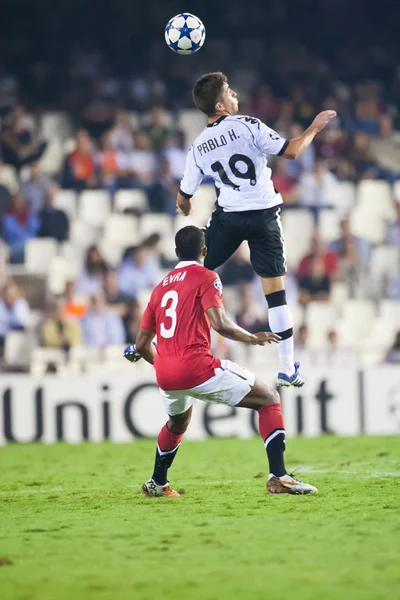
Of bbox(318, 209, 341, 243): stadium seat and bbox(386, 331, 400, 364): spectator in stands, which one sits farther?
bbox(318, 209, 341, 243): stadium seat

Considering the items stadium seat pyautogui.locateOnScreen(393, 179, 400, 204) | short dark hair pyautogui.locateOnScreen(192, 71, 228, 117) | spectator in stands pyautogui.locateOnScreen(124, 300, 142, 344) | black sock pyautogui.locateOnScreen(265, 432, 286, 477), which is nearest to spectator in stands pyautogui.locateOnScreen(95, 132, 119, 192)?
spectator in stands pyautogui.locateOnScreen(124, 300, 142, 344)

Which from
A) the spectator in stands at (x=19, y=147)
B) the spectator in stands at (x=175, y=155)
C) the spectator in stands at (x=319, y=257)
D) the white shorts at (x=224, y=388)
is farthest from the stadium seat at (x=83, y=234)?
the white shorts at (x=224, y=388)

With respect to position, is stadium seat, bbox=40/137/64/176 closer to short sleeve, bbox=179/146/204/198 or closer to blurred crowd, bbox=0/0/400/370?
blurred crowd, bbox=0/0/400/370

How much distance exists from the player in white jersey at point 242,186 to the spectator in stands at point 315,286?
731cm

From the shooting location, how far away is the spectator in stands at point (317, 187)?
16.9m

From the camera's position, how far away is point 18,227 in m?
15.8

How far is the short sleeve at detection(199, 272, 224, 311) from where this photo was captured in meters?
6.83

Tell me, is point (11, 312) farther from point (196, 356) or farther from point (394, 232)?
point (196, 356)

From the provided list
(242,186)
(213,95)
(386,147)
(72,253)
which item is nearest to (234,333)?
(242,186)

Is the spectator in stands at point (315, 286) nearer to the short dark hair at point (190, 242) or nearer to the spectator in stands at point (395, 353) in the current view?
the spectator in stands at point (395, 353)

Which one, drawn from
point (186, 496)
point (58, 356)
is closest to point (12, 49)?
point (58, 356)

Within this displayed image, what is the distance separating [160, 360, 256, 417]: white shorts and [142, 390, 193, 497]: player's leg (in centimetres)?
7

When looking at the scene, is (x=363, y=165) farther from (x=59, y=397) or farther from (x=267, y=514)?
(x=267, y=514)

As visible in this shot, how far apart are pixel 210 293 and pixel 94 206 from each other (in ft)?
32.5
